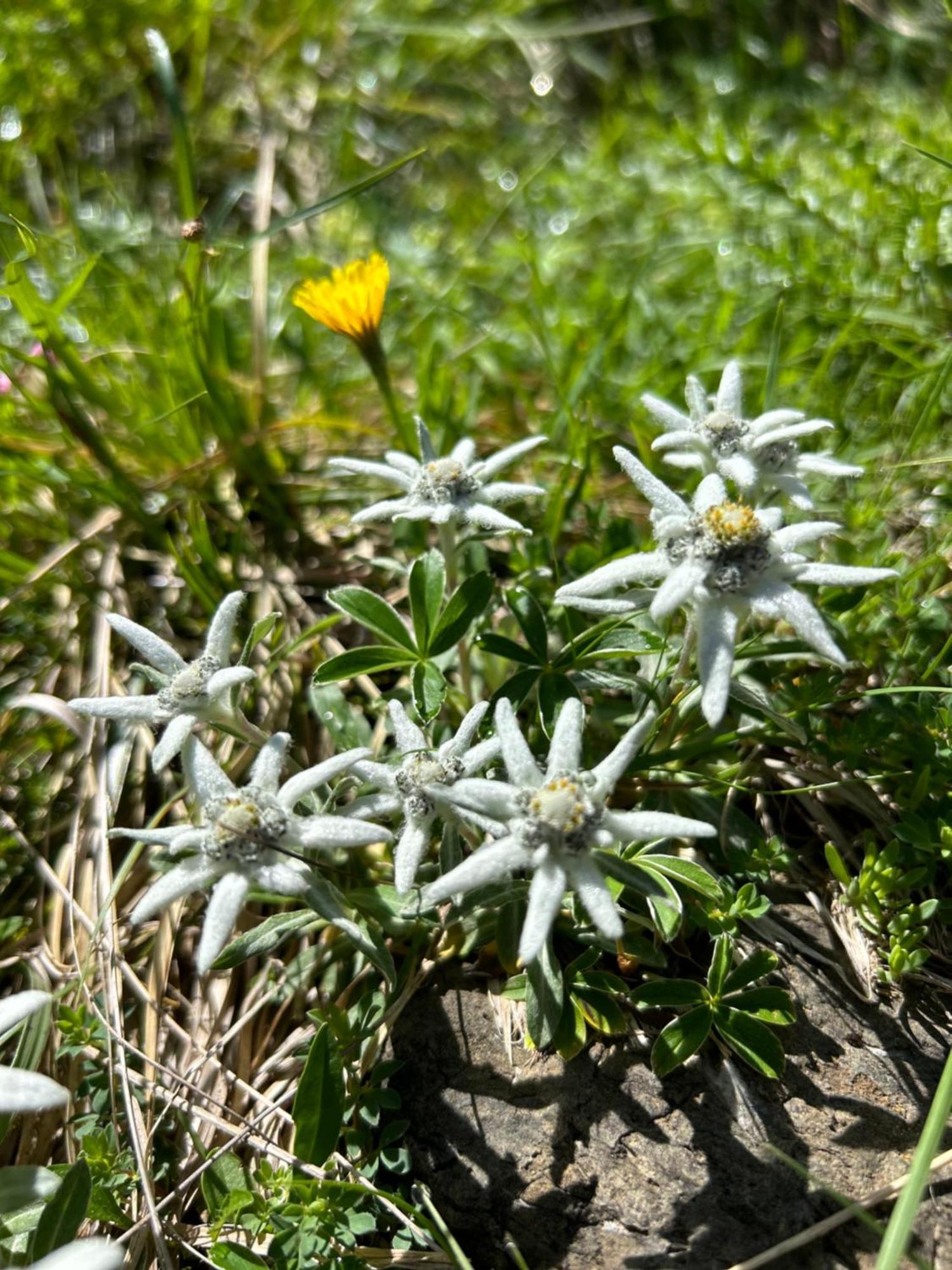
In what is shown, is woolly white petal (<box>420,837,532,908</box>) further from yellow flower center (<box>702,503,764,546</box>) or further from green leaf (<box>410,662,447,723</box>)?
yellow flower center (<box>702,503,764,546</box>)

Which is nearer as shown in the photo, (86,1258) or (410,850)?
(86,1258)

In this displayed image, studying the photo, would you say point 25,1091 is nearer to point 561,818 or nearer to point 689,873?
point 561,818

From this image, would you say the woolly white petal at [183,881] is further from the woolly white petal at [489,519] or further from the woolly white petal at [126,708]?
the woolly white petal at [489,519]

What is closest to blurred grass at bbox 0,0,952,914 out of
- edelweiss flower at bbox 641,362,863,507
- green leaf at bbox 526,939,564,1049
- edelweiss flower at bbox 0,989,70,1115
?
edelweiss flower at bbox 641,362,863,507

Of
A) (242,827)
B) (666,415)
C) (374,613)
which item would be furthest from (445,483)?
(242,827)

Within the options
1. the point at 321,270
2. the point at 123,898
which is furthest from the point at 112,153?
the point at 123,898

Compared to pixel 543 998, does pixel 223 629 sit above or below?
above
